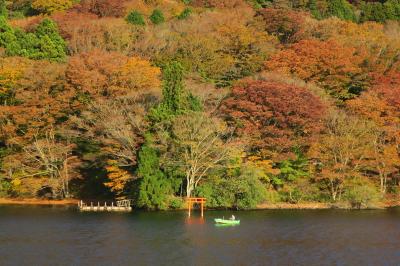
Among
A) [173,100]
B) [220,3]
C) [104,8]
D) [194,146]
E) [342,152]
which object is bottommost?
[342,152]

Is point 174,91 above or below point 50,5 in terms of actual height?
→ below

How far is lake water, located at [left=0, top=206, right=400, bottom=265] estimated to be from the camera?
35.9 meters

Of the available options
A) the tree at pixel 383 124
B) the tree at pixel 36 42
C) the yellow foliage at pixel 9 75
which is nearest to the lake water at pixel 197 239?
the tree at pixel 383 124

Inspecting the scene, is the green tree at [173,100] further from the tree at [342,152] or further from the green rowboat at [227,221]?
the green rowboat at [227,221]

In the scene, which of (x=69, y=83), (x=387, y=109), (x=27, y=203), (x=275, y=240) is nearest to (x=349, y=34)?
(x=387, y=109)

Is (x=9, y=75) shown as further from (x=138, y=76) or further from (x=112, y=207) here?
(x=112, y=207)

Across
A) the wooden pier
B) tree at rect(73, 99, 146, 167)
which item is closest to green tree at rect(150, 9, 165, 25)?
tree at rect(73, 99, 146, 167)

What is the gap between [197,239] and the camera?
1641 inches

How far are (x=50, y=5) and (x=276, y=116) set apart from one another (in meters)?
59.3

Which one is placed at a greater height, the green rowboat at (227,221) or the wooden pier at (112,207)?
the wooden pier at (112,207)

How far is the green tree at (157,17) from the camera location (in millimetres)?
103250

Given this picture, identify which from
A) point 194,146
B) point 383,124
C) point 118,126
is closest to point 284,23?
point 383,124

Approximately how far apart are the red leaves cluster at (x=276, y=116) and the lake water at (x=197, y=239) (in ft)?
27.1

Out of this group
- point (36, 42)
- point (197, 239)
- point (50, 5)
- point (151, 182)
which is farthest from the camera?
point (50, 5)
